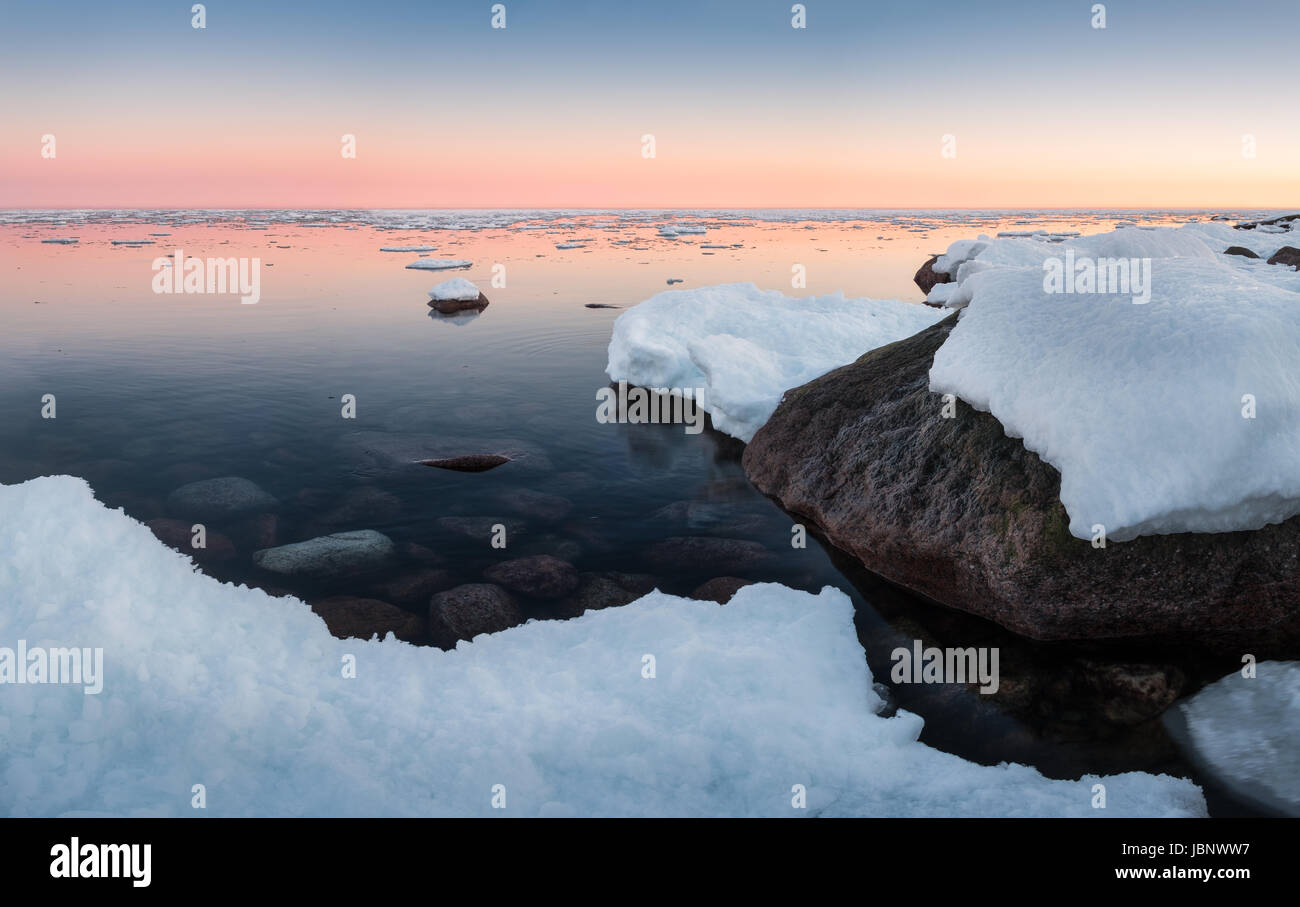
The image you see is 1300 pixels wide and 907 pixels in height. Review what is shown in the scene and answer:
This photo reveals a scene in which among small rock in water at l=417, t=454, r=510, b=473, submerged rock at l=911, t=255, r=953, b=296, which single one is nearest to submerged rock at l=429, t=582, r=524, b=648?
small rock in water at l=417, t=454, r=510, b=473

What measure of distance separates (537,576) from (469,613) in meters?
1.05

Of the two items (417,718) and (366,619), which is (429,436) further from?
(417,718)

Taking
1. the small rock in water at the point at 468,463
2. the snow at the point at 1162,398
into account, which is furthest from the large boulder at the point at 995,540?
the small rock in water at the point at 468,463

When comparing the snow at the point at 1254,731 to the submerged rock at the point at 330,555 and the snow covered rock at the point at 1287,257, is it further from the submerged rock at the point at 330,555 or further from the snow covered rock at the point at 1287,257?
the snow covered rock at the point at 1287,257

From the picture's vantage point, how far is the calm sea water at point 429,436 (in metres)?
6.16

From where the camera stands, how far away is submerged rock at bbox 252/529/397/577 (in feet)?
28.4

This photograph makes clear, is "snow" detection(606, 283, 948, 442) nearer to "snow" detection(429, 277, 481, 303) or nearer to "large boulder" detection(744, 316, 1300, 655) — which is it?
"large boulder" detection(744, 316, 1300, 655)

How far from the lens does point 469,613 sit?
25.1 ft

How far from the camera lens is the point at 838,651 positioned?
6609mm

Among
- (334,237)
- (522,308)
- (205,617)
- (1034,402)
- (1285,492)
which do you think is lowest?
(205,617)

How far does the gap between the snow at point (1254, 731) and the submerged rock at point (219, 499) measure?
10.5 meters
